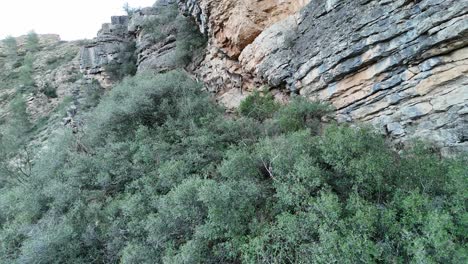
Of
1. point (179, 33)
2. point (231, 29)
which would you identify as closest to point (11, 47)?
point (179, 33)

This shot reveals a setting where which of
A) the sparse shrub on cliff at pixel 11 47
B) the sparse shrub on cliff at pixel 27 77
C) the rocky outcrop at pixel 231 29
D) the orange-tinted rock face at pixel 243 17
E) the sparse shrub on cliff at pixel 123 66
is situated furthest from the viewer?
the sparse shrub on cliff at pixel 11 47

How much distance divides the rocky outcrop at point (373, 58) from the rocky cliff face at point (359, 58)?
0.02 meters

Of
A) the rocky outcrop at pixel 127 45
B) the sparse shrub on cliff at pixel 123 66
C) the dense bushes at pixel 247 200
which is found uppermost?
the rocky outcrop at pixel 127 45

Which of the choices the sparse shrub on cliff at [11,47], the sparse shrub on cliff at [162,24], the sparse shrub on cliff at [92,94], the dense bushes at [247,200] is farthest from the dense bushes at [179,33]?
A: the sparse shrub on cliff at [11,47]

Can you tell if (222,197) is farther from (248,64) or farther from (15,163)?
(15,163)

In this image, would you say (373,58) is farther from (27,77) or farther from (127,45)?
(27,77)

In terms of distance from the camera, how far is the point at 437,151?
4.99 meters

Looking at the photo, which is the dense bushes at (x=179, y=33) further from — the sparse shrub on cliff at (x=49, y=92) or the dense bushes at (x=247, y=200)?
the sparse shrub on cliff at (x=49, y=92)

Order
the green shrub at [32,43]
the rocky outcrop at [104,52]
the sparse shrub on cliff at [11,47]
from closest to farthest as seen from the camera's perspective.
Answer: the rocky outcrop at [104,52] → the sparse shrub on cliff at [11,47] → the green shrub at [32,43]

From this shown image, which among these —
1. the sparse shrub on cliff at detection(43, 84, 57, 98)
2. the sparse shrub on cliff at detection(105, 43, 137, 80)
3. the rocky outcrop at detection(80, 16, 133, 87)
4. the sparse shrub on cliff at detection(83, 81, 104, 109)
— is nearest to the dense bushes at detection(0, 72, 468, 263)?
the sparse shrub on cliff at detection(83, 81, 104, 109)

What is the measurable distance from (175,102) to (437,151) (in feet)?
29.2

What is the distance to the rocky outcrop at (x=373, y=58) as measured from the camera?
4.96 metres

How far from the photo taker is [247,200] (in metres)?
4.91

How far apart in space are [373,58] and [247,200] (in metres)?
4.83
